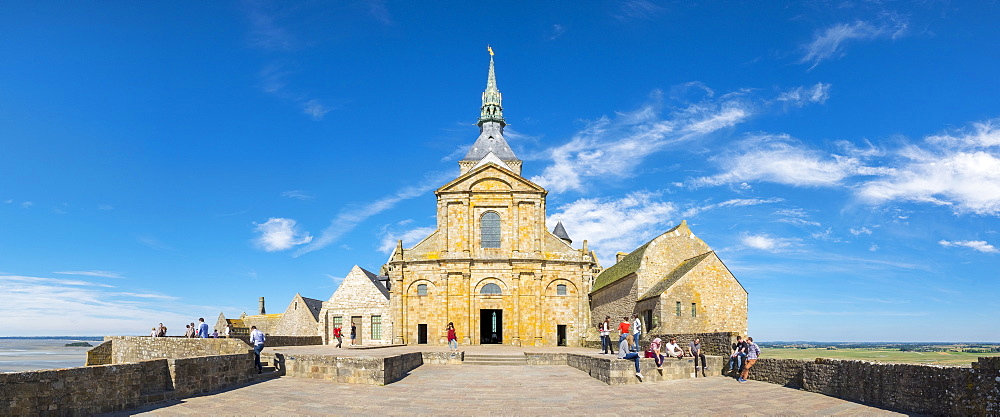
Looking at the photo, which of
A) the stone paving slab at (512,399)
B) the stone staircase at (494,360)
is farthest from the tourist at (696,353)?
the stone staircase at (494,360)

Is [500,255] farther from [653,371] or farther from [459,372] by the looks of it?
[653,371]

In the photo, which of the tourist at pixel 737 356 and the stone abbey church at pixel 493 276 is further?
the stone abbey church at pixel 493 276

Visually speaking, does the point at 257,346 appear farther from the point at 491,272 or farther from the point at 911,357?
the point at 911,357

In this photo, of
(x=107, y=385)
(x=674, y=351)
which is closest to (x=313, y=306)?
(x=674, y=351)

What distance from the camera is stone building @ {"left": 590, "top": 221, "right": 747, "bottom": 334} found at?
27.5 m

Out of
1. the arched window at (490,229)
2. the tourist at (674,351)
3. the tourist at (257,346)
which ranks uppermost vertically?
the arched window at (490,229)

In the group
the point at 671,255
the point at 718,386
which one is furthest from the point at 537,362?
the point at 671,255

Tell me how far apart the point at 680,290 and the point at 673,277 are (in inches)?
76.3

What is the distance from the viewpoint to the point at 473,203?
123 feet

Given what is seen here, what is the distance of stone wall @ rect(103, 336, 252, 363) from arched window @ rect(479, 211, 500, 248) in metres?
17.4

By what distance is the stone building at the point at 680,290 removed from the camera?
90.1 ft

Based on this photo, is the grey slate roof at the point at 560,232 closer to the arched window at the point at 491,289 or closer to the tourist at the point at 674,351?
the arched window at the point at 491,289

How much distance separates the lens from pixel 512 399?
1395 cm

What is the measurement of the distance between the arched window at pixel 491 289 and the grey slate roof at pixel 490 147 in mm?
25743
